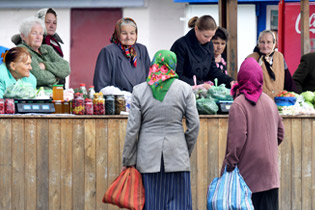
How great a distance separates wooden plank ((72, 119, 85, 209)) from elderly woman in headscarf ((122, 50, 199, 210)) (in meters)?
1.19

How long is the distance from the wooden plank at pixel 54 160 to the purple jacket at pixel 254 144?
1980 millimetres

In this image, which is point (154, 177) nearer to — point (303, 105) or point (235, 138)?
point (235, 138)

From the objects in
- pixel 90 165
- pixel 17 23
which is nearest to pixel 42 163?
pixel 90 165

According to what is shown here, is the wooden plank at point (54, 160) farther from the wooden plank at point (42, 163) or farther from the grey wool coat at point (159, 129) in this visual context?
the grey wool coat at point (159, 129)

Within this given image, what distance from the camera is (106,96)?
7355 millimetres

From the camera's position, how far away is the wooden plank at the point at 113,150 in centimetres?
716

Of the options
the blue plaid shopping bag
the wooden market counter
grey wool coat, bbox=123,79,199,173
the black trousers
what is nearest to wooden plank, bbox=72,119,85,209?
the wooden market counter

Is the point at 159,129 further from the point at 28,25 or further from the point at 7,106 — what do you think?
the point at 28,25

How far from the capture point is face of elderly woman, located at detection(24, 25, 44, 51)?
314 inches

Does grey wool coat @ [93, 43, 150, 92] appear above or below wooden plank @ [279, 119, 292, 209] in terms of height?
above

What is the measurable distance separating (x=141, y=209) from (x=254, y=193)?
94 cm

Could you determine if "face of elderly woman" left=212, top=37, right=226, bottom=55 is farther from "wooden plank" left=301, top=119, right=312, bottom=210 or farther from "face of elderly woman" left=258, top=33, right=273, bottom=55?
"wooden plank" left=301, top=119, right=312, bottom=210

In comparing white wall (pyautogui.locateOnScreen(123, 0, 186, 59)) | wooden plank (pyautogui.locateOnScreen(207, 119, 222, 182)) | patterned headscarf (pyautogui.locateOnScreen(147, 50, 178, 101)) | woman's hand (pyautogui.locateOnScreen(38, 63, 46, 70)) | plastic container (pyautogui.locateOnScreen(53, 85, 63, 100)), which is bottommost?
wooden plank (pyautogui.locateOnScreen(207, 119, 222, 182))

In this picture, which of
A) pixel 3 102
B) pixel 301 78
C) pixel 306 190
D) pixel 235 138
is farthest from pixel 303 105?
pixel 3 102
